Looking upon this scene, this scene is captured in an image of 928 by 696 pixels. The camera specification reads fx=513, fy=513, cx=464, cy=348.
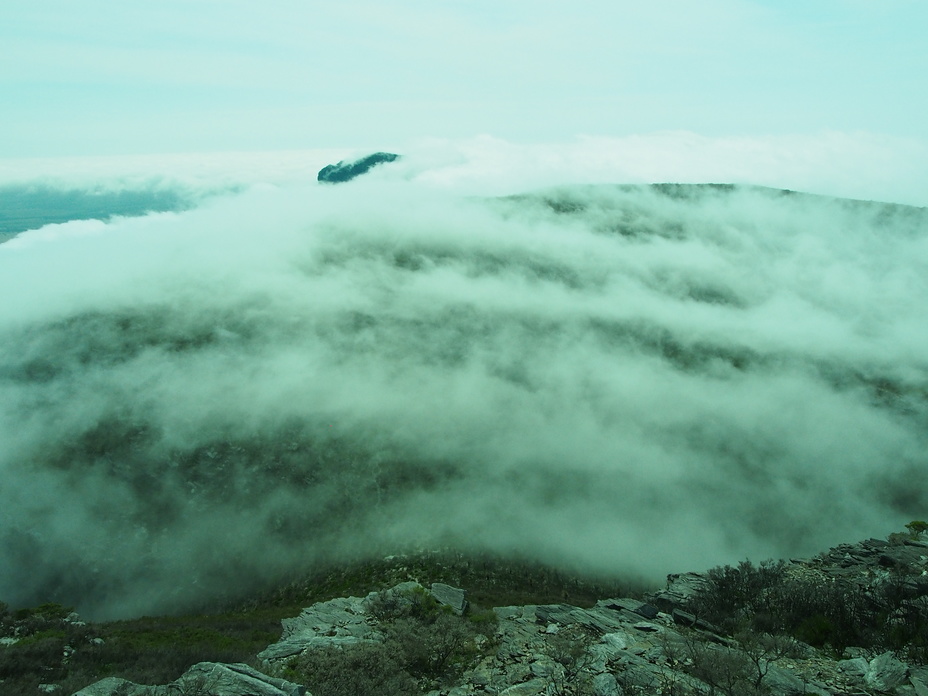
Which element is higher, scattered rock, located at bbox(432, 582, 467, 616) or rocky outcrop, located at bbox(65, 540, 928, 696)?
rocky outcrop, located at bbox(65, 540, 928, 696)

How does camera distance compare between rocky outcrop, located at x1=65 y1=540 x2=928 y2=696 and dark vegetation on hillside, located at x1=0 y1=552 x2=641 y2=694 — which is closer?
rocky outcrop, located at x1=65 y1=540 x2=928 y2=696

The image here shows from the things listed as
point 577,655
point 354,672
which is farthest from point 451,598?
point 354,672

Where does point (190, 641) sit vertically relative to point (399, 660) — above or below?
below

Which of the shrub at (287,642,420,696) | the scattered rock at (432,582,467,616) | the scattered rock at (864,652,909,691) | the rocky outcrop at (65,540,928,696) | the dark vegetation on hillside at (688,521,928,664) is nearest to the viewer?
the rocky outcrop at (65,540,928,696)

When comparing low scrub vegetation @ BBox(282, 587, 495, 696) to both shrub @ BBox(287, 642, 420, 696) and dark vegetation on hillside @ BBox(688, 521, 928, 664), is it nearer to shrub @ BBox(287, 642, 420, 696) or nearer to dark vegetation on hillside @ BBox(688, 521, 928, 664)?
shrub @ BBox(287, 642, 420, 696)

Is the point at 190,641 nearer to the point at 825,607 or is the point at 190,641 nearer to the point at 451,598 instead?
the point at 451,598

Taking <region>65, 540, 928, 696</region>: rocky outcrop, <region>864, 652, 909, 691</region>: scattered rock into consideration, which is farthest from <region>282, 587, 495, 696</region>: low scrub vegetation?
<region>864, 652, 909, 691</region>: scattered rock

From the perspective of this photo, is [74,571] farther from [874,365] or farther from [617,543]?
[874,365]

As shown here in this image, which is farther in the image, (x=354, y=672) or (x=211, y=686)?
(x=354, y=672)

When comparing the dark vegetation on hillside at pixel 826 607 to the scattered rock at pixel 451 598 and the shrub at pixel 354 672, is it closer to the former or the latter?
the scattered rock at pixel 451 598

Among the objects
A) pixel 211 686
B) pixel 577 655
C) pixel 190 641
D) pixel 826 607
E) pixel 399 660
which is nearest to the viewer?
pixel 211 686

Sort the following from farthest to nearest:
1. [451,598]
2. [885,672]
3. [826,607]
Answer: [451,598], [826,607], [885,672]

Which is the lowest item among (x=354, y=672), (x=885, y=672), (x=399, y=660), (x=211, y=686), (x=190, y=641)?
(x=190, y=641)

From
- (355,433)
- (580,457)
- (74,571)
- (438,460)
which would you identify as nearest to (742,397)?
(580,457)
